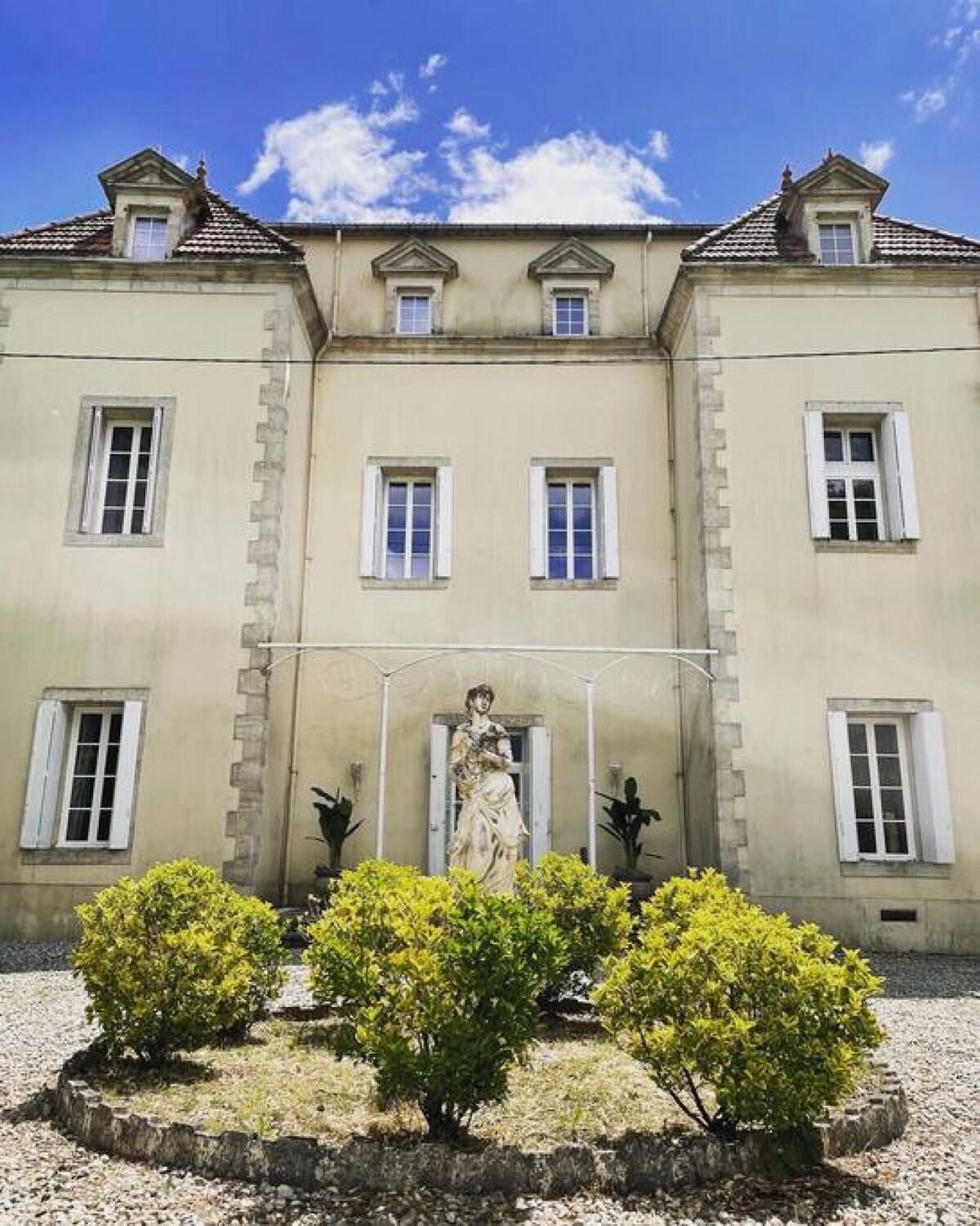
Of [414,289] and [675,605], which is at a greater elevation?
[414,289]

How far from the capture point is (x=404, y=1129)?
4.64 meters

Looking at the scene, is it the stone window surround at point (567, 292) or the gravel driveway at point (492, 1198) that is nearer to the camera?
the gravel driveway at point (492, 1198)

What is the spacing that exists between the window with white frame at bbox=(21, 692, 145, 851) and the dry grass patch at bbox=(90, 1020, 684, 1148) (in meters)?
5.62

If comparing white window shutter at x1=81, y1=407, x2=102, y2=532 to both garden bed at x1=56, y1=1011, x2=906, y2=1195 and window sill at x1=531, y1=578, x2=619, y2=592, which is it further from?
garden bed at x1=56, y1=1011, x2=906, y2=1195

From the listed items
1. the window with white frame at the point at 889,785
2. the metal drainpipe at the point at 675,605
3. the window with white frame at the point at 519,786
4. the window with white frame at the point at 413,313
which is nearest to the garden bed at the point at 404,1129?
the window with white frame at the point at 889,785

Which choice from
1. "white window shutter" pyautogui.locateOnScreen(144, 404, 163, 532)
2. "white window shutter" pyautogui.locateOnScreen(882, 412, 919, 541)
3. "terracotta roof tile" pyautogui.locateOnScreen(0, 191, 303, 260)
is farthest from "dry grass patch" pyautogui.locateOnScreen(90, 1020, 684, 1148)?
"terracotta roof tile" pyautogui.locateOnScreen(0, 191, 303, 260)

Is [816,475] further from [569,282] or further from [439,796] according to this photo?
[439,796]

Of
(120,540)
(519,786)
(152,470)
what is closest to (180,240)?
(152,470)

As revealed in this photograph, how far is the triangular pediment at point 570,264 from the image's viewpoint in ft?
49.3

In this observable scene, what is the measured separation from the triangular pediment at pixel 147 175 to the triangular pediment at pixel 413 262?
9.60ft

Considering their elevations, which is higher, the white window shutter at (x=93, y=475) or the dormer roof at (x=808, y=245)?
the dormer roof at (x=808, y=245)

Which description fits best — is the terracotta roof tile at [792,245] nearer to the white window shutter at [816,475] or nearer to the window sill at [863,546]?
the white window shutter at [816,475]

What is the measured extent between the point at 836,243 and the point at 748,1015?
1187 centimetres

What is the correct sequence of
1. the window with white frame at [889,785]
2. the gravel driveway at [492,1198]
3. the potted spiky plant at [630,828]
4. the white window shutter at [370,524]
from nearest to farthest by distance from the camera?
the gravel driveway at [492,1198]
the window with white frame at [889,785]
the potted spiky plant at [630,828]
the white window shutter at [370,524]
